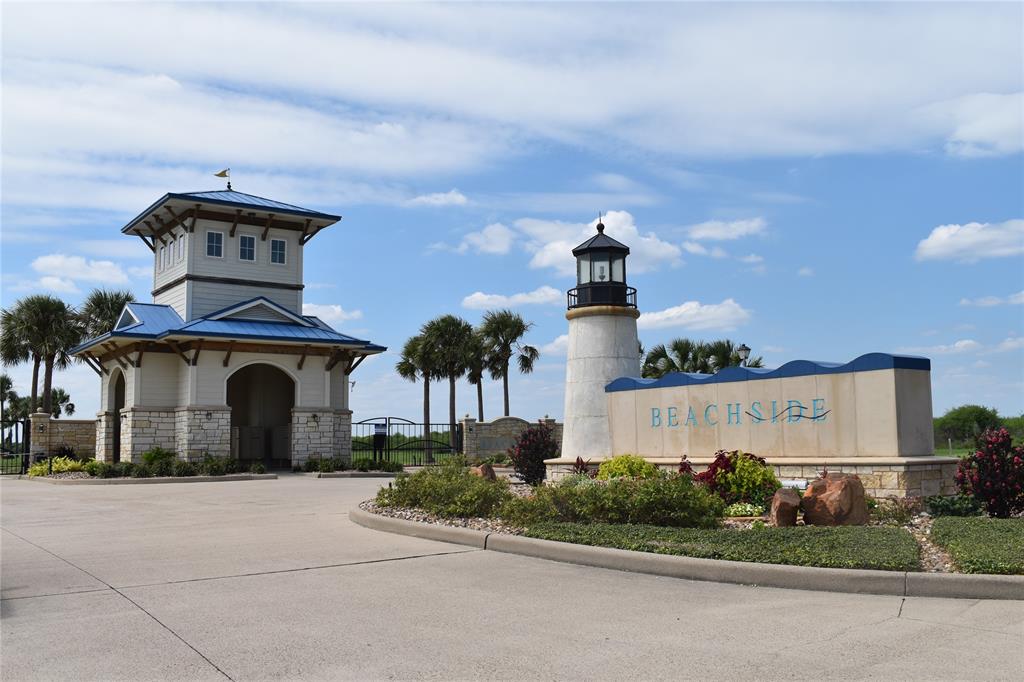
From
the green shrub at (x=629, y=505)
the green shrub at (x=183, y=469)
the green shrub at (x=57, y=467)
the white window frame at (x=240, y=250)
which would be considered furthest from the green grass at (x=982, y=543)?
the white window frame at (x=240, y=250)

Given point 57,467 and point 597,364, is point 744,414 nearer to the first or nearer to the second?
point 597,364

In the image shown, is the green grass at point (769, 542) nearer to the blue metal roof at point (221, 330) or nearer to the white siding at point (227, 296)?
the blue metal roof at point (221, 330)

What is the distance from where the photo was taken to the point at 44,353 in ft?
140

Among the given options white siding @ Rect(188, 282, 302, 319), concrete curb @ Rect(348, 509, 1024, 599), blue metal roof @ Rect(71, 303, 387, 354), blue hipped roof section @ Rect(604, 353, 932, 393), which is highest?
white siding @ Rect(188, 282, 302, 319)

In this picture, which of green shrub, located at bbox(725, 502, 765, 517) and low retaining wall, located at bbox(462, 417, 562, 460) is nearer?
green shrub, located at bbox(725, 502, 765, 517)

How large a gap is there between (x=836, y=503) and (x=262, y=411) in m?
28.2

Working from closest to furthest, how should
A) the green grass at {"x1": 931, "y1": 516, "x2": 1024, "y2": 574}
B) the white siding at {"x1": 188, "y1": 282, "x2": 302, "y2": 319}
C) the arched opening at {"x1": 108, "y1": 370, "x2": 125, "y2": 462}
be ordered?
the green grass at {"x1": 931, "y1": 516, "x2": 1024, "y2": 574} → the white siding at {"x1": 188, "y1": 282, "x2": 302, "y2": 319} → the arched opening at {"x1": 108, "y1": 370, "x2": 125, "y2": 462}

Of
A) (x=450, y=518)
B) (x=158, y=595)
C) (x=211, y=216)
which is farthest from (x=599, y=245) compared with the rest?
(x=211, y=216)

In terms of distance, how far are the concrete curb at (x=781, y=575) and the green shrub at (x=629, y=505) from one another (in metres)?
1.27

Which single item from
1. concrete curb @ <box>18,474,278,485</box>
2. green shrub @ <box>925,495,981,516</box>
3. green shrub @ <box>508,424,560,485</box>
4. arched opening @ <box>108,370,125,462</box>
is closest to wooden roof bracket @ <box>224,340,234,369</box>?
concrete curb @ <box>18,474,278,485</box>

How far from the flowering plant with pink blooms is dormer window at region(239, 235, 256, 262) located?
26.4 metres

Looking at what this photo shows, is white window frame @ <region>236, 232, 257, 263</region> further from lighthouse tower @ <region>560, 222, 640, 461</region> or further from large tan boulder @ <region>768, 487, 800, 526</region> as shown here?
large tan boulder @ <region>768, 487, 800, 526</region>

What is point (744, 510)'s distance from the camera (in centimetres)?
1310

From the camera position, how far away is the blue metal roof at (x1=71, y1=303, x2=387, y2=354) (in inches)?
1159
